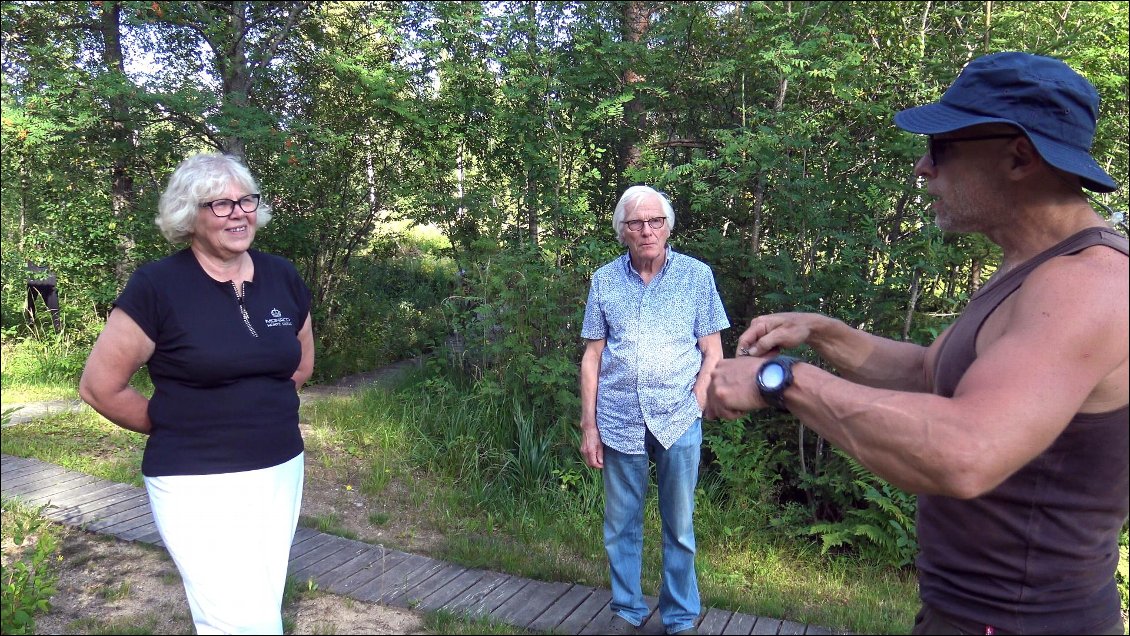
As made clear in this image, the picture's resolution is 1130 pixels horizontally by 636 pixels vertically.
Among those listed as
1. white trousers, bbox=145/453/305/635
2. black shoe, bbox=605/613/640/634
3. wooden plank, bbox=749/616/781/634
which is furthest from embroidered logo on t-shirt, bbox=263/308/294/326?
wooden plank, bbox=749/616/781/634

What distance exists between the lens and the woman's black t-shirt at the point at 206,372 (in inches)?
101

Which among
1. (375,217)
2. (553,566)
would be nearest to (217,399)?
(553,566)

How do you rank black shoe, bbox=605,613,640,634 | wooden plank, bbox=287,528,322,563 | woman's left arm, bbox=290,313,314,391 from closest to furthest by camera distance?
woman's left arm, bbox=290,313,314,391 < black shoe, bbox=605,613,640,634 < wooden plank, bbox=287,528,322,563

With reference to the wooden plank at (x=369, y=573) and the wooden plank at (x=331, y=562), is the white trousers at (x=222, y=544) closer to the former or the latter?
the wooden plank at (x=369, y=573)

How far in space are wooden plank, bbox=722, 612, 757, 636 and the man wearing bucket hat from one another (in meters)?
2.09

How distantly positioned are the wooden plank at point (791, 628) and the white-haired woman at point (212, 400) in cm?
229

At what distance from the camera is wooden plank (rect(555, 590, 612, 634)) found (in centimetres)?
369

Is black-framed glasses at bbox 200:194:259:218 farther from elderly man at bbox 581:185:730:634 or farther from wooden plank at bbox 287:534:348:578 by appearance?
wooden plank at bbox 287:534:348:578

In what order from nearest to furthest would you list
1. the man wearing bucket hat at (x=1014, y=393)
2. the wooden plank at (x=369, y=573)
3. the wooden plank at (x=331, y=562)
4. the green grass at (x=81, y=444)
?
the man wearing bucket hat at (x=1014, y=393) < the wooden plank at (x=369, y=573) < the wooden plank at (x=331, y=562) < the green grass at (x=81, y=444)

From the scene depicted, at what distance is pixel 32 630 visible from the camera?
353cm

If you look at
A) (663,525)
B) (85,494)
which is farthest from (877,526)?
(85,494)

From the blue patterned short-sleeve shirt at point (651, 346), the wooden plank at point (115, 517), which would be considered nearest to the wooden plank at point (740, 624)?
the blue patterned short-sleeve shirt at point (651, 346)

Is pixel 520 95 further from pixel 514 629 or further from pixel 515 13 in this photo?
pixel 514 629

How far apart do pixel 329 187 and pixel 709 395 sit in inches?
282
